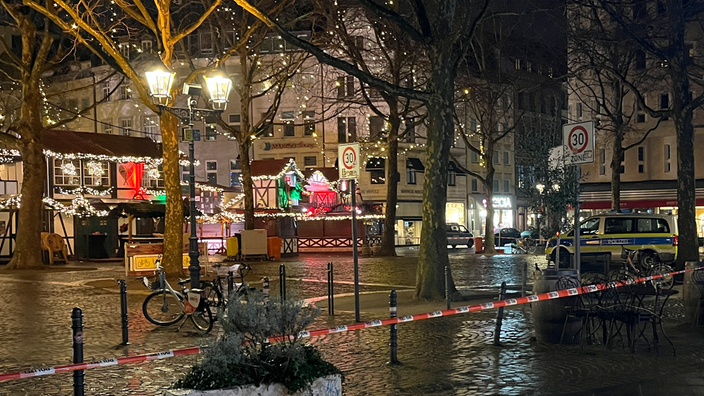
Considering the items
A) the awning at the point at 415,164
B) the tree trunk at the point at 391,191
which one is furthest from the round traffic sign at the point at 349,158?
the awning at the point at 415,164

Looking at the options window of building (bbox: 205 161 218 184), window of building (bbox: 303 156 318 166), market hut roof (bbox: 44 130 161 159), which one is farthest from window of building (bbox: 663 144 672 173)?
market hut roof (bbox: 44 130 161 159)

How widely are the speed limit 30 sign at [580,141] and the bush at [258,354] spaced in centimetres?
795

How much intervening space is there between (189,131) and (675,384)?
10.9 meters

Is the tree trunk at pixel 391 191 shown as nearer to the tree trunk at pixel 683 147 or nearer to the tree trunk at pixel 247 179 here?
the tree trunk at pixel 247 179

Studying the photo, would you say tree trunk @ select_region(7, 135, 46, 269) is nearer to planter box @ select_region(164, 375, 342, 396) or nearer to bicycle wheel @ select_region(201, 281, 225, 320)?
bicycle wheel @ select_region(201, 281, 225, 320)

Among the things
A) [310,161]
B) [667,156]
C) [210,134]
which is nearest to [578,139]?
[667,156]

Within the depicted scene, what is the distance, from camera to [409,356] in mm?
10961

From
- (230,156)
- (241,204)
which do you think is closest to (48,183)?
(241,204)

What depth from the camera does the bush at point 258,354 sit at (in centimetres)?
589

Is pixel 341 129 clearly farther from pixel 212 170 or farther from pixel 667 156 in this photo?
pixel 667 156

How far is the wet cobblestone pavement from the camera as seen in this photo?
9195 millimetres

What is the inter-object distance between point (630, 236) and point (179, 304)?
17865 mm

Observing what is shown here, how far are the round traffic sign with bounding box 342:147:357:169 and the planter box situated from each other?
843cm

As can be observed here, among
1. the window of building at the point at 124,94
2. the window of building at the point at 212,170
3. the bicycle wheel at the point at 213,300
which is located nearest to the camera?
the bicycle wheel at the point at 213,300
